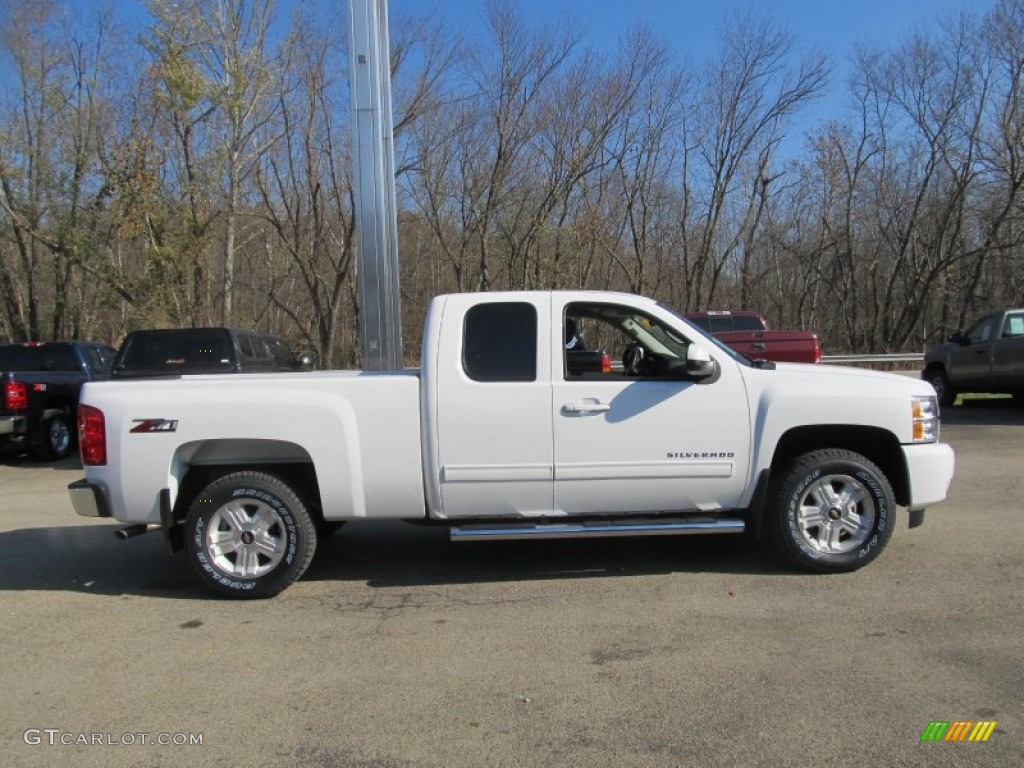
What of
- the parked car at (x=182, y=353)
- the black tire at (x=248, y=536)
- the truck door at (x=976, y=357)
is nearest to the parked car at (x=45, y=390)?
the parked car at (x=182, y=353)

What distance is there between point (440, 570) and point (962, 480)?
609 centimetres

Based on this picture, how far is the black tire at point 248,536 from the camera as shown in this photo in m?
4.93

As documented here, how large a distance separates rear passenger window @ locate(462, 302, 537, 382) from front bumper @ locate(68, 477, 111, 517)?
253cm

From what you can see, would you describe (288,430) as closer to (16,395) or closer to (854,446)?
(854,446)

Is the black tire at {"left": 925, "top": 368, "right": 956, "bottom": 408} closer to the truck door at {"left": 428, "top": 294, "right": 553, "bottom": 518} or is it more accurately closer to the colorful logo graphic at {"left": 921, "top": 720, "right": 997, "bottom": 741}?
the truck door at {"left": 428, "top": 294, "right": 553, "bottom": 518}

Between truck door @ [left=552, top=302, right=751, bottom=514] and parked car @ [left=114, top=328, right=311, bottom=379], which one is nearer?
truck door @ [left=552, top=302, right=751, bottom=514]

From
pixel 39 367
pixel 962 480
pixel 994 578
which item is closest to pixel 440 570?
pixel 994 578

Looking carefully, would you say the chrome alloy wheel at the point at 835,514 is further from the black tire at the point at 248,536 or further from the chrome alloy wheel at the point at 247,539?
the chrome alloy wheel at the point at 247,539

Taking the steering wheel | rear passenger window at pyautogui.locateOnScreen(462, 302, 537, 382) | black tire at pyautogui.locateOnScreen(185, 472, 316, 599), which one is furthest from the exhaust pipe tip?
the steering wheel

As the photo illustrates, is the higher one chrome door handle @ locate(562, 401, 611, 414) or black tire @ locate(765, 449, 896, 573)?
chrome door handle @ locate(562, 401, 611, 414)

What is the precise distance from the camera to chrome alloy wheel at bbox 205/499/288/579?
4961 mm

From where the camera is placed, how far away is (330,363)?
3091 cm

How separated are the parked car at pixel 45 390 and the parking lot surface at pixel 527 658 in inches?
255

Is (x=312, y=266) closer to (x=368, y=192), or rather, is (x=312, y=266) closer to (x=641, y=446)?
(x=368, y=192)
